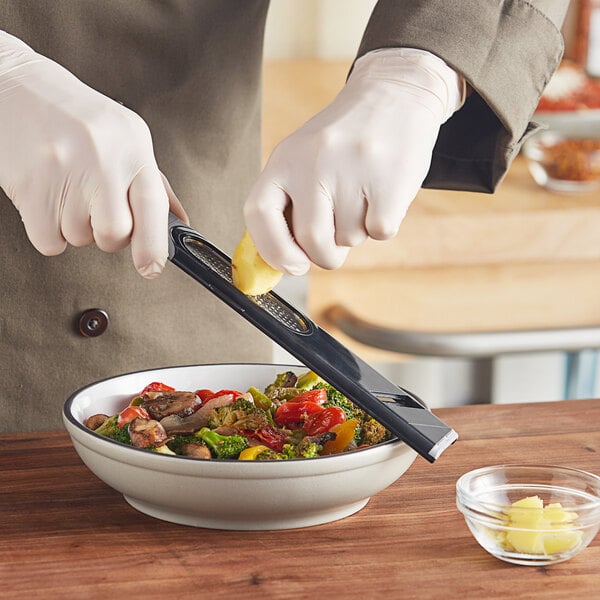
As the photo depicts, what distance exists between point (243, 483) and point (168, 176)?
61cm

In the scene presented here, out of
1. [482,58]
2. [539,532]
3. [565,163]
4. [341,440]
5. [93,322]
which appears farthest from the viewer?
[565,163]

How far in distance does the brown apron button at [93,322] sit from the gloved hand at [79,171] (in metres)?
0.27

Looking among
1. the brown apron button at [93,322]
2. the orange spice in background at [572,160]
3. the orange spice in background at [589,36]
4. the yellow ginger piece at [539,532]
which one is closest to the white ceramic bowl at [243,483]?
the yellow ginger piece at [539,532]

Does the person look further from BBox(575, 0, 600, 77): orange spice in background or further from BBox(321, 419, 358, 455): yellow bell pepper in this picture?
BBox(575, 0, 600, 77): orange spice in background

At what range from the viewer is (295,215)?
0.94 metres

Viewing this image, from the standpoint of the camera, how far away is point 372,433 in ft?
2.95

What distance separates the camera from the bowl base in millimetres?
843

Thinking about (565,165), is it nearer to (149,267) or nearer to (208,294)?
(208,294)

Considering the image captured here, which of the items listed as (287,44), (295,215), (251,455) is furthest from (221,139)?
(287,44)

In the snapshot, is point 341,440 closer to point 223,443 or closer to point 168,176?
point 223,443

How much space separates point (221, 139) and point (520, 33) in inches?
16.7

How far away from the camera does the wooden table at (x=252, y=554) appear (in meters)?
0.75

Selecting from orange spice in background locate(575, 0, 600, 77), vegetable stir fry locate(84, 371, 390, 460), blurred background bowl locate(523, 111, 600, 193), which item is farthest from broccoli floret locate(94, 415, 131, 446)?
orange spice in background locate(575, 0, 600, 77)

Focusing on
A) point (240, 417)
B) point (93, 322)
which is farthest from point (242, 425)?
point (93, 322)
